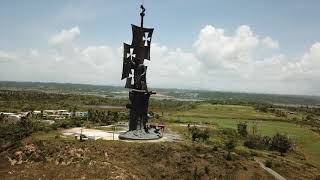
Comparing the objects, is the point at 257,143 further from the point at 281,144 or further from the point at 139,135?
the point at 139,135

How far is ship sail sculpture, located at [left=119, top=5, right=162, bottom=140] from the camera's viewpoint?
142 ft

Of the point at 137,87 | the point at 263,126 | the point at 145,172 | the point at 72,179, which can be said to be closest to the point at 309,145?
the point at 263,126

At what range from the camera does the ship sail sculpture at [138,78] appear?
43219 millimetres

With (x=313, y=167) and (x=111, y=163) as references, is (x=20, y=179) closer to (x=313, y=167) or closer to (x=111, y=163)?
(x=111, y=163)

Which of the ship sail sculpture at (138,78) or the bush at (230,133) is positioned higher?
the ship sail sculpture at (138,78)

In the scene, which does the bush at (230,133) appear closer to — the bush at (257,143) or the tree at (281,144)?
the bush at (257,143)

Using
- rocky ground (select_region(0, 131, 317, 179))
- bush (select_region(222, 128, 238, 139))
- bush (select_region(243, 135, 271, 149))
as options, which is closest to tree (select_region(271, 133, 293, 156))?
bush (select_region(243, 135, 271, 149))

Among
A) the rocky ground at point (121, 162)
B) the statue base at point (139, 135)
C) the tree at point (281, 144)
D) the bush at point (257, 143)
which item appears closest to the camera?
the rocky ground at point (121, 162)

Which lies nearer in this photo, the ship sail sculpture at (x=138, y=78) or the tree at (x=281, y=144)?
the ship sail sculpture at (x=138, y=78)

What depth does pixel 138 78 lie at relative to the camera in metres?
43.6

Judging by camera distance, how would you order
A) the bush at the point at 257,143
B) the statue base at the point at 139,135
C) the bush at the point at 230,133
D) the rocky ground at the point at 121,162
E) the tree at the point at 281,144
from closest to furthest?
1. the rocky ground at the point at 121,162
2. the statue base at the point at 139,135
3. the tree at the point at 281,144
4. the bush at the point at 257,143
5. the bush at the point at 230,133

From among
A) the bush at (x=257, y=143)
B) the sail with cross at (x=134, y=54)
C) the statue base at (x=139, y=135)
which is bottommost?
the bush at (x=257, y=143)

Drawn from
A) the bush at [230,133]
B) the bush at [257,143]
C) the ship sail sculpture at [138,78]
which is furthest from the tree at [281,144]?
the ship sail sculpture at [138,78]

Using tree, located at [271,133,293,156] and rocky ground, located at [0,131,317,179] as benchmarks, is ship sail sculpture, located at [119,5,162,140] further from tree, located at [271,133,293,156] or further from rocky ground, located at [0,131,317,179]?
tree, located at [271,133,293,156]
